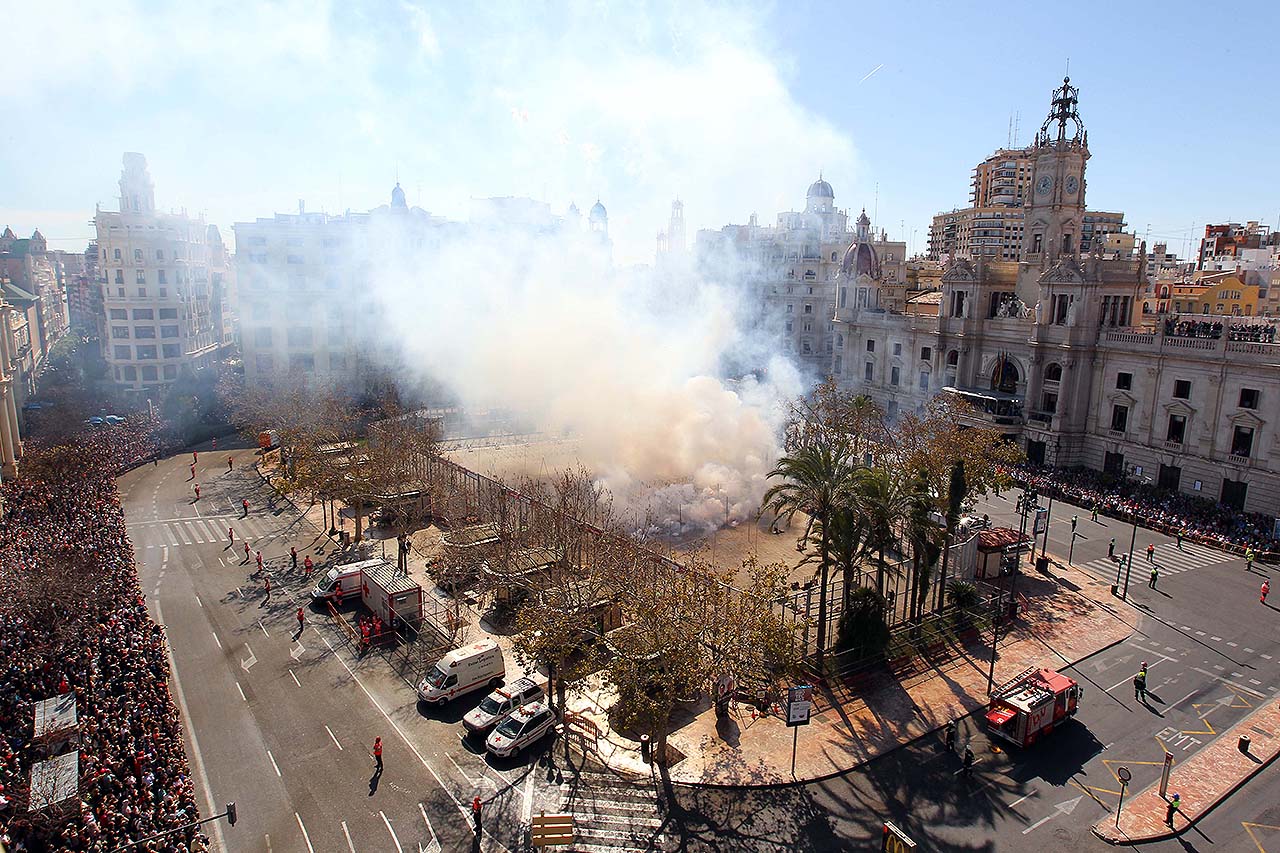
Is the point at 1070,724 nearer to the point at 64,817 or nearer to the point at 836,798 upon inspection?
the point at 836,798

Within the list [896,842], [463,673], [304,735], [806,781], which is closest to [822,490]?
[806,781]

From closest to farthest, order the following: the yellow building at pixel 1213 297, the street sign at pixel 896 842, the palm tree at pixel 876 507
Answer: the street sign at pixel 896 842, the palm tree at pixel 876 507, the yellow building at pixel 1213 297

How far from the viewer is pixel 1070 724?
2602 centimetres

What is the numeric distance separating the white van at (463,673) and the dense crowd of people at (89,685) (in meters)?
7.49

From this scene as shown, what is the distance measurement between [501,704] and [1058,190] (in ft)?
195

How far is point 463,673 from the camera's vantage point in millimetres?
27062

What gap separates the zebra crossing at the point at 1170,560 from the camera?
1560 inches

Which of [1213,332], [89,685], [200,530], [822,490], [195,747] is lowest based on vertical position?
[195,747]

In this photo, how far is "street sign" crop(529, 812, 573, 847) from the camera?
19266 millimetres

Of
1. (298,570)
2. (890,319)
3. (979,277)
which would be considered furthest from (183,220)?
(979,277)

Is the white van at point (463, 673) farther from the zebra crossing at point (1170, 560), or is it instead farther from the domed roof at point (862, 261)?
the domed roof at point (862, 261)

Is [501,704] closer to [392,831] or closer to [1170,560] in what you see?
[392,831]

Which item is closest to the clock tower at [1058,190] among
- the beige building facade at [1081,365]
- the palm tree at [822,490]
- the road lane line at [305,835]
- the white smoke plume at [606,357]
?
the beige building facade at [1081,365]

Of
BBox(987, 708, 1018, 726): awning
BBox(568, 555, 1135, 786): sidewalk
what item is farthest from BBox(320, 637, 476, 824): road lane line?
BBox(987, 708, 1018, 726): awning
